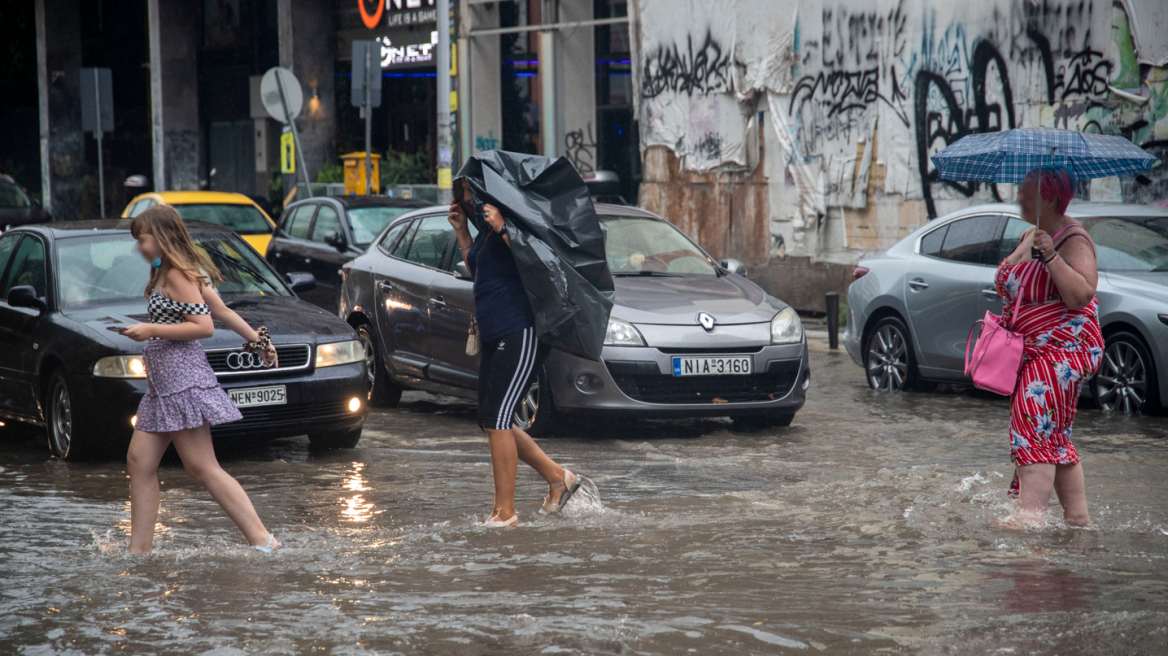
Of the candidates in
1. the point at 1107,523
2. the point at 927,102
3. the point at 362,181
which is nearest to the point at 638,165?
the point at 362,181

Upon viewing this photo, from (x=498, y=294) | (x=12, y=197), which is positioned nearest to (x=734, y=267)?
(x=498, y=294)

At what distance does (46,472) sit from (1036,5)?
36.6ft

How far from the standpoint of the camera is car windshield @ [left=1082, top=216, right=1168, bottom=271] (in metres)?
9.32

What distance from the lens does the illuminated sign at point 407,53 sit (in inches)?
981

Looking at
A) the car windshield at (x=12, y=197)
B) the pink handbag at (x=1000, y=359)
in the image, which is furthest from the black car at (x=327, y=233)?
the car windshield at (x=12, y=197)

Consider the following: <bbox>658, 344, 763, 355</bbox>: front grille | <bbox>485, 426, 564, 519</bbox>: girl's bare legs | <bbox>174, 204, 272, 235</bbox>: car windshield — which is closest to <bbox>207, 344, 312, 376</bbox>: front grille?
<bbox>485, 426, 564, 519</bbox>: girl's bare legs

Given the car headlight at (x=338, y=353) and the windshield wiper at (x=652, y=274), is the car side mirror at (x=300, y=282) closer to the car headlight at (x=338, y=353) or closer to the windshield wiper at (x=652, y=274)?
the car headlight at (x=338, y=353)

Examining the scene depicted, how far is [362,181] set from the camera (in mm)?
22766

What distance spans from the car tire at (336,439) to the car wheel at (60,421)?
1.37 metres

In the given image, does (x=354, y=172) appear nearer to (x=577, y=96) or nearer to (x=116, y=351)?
(x=577, y=96)

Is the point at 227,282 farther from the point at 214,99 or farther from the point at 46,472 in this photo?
the point at 214,99

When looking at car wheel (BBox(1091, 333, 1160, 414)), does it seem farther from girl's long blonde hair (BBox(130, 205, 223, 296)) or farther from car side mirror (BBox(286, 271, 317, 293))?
girl's long blonde hair (BBox(130, 205, 223, 296))

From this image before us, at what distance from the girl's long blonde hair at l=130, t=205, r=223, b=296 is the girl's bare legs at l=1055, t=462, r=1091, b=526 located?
364cm

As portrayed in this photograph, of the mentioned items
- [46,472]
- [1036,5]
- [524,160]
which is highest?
[1036,5]
